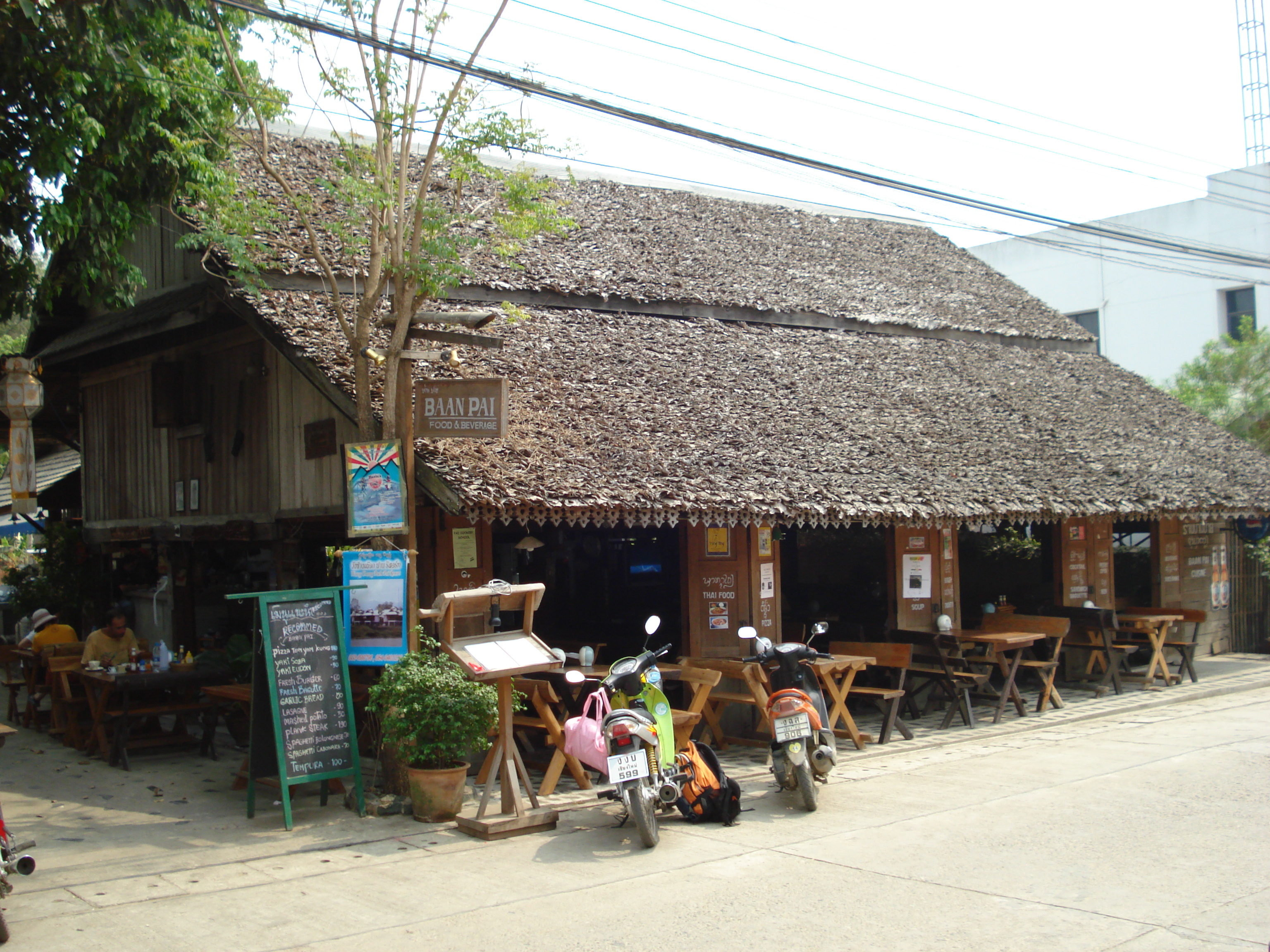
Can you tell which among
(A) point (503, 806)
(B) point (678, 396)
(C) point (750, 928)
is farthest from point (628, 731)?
(B) point (678, 396)

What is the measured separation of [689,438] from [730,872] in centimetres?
479

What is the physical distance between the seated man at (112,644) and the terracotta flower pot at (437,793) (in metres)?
4.22

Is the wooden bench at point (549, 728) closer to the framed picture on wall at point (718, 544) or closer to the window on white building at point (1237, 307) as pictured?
the framed picture on wall at point (718, 544)

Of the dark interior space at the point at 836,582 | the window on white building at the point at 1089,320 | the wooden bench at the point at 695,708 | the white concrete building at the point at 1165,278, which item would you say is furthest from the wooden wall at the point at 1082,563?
the window on white building at the point at 1089,320

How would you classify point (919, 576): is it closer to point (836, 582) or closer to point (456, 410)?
point (836, 582)

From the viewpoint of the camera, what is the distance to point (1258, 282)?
987 inches

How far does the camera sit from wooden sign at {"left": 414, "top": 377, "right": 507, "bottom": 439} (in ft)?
26.0

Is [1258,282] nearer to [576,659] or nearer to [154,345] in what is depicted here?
[576,659]

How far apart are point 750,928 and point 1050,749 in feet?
18.1

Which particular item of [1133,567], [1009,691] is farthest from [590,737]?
[1133,567]

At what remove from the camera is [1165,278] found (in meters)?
28.4

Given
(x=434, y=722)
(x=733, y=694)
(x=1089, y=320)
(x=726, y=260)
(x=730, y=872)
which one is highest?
(x=1089, y=320)

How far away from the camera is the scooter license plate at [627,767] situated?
6516 millimetres

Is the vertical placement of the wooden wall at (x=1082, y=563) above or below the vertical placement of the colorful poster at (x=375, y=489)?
below
